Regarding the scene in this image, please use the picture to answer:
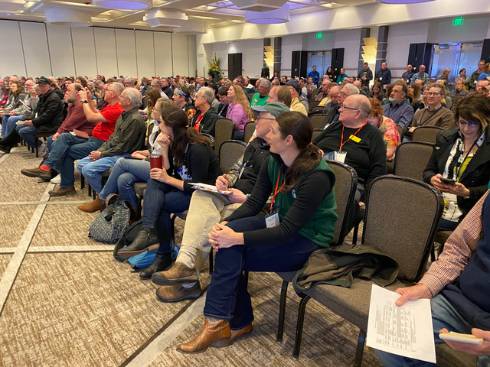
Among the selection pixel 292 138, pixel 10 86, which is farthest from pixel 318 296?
pixel 10 86

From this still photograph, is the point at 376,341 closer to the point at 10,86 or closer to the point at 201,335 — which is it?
the point at 201,335

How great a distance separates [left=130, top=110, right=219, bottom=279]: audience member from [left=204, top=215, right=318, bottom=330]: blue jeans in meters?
0.91

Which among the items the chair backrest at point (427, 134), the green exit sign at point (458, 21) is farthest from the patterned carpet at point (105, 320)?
the green exit sign at point (458, 21)

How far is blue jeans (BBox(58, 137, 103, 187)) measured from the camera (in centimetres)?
430

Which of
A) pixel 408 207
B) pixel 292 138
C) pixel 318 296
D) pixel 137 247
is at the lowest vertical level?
pixel 137 247

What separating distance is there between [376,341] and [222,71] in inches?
810

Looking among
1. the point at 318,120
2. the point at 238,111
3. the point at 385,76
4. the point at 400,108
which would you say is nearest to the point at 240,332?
the point at 318,120

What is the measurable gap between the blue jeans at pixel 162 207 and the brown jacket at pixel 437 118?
301 centimetres

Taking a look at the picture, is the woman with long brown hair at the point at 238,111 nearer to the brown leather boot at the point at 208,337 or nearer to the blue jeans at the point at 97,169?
the blue jeans at the point at 97,169

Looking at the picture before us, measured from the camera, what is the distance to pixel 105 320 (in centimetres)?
221

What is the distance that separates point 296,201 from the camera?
5.82ft

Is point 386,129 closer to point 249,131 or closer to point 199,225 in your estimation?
point 249,131

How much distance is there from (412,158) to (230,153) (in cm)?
142

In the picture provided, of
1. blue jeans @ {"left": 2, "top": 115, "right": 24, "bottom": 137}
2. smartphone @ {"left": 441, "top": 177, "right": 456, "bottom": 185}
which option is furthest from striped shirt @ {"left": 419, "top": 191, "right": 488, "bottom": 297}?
blue jeans @ {"left": 2, "top": 115, "right": 24, "bottom": 137}
